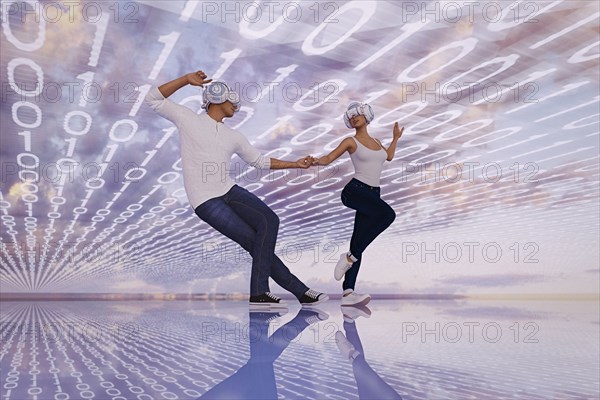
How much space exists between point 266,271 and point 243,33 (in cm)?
314

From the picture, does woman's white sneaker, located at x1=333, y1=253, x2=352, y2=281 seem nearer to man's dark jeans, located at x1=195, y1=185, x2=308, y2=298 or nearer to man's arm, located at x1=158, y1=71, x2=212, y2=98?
man's dark jeans, located at x1=195, y1=185, x2=308, y2=298

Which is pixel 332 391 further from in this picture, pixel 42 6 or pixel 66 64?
pixel 66 64

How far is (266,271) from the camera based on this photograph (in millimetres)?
4094

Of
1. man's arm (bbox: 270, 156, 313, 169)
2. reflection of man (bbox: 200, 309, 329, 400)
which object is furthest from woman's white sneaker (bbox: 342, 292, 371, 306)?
reflection of man (bbox: 200, 309, 329, 400)

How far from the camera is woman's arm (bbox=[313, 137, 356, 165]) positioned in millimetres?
4364

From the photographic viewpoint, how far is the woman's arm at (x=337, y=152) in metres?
4.36

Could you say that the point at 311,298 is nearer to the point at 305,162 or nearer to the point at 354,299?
the point at 354,299

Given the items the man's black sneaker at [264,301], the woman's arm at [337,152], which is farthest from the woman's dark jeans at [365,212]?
the man's black sneaker at [264,301]

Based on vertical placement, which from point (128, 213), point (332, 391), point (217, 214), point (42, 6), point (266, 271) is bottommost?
point (332, 391)

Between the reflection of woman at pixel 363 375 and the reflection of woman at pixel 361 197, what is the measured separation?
265cm

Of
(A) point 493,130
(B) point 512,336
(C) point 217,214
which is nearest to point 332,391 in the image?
(B) point 512,336

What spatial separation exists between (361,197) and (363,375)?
3487 millimetres

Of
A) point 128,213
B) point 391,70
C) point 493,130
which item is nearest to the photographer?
point 391,70

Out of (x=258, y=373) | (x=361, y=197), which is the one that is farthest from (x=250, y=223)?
(x=258, y=373)
